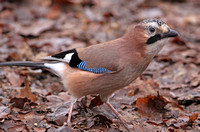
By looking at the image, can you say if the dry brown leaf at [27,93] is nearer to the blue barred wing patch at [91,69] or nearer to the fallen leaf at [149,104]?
the blue barred wing patch at [91,69]

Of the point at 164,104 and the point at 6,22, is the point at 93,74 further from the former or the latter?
the point at 6,22

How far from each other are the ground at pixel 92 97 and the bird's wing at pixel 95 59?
0.67 m

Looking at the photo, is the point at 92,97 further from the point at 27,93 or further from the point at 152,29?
the point at 152,29

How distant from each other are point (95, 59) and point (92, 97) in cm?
97

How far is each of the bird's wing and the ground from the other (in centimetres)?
67

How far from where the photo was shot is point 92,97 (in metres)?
5.23

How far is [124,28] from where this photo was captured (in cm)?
836

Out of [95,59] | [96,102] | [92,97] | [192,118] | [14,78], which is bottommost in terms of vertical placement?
[192,118]

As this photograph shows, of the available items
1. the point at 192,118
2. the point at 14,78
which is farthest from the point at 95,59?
the point at 14,78

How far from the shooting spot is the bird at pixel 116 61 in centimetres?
425

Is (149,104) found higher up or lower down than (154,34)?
lower down

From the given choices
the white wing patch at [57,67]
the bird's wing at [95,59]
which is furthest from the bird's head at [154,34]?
the white wing patch at [57,67]

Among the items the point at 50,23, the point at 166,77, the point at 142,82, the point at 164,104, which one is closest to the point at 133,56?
the point at 164,104

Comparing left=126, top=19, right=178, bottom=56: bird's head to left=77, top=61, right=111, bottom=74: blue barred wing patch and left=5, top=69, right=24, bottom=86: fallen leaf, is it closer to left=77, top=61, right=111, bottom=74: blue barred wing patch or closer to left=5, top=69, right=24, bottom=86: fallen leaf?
left=77, top=61, right=111, bottom=74: blue barred wing patch
